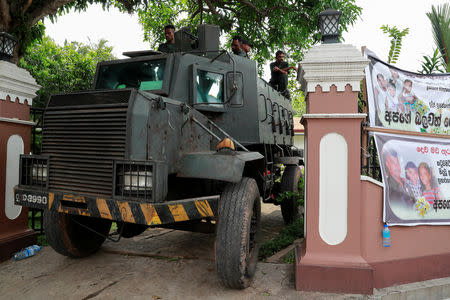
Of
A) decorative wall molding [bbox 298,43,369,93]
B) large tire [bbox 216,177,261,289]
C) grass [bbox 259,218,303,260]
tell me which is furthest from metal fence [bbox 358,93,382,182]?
grass [bbox 259,218,303,260]

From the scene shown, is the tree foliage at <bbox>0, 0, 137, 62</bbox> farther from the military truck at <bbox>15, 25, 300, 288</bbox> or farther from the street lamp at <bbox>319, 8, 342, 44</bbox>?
the street lamp at <bbox>319, 8, 342, 44</bbox>

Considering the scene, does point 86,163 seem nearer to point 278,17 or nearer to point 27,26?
point 27,26

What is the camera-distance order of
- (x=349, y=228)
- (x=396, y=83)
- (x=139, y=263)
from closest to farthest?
(x=349, y=228)
(x=396, y=83)
(x=139, y=263)

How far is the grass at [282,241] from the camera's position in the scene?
4.64 m

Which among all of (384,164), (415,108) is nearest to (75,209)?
(384,164)

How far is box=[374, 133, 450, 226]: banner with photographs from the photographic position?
3576 mm

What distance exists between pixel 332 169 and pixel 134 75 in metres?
2.79

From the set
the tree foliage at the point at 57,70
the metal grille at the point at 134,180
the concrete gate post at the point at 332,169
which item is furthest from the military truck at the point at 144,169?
the tree foliage at the point at 57,70

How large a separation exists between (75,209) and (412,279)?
→ 11.5ft

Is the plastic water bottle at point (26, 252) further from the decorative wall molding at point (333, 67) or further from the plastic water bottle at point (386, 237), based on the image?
the plastic water bottle at point (386, 237)

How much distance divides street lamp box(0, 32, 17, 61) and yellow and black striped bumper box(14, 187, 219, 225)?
2261mm

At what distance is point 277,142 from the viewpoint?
6.21 meters

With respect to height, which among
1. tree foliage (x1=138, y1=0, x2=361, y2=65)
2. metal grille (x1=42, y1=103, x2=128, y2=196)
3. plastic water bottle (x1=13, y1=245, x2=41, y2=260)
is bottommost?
plastic water bottle (x1=13, y1=245, x2=41, y2=260)

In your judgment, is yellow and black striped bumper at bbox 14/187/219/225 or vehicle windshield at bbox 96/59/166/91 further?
vehicle windshield at bbox 96/59/166/91
